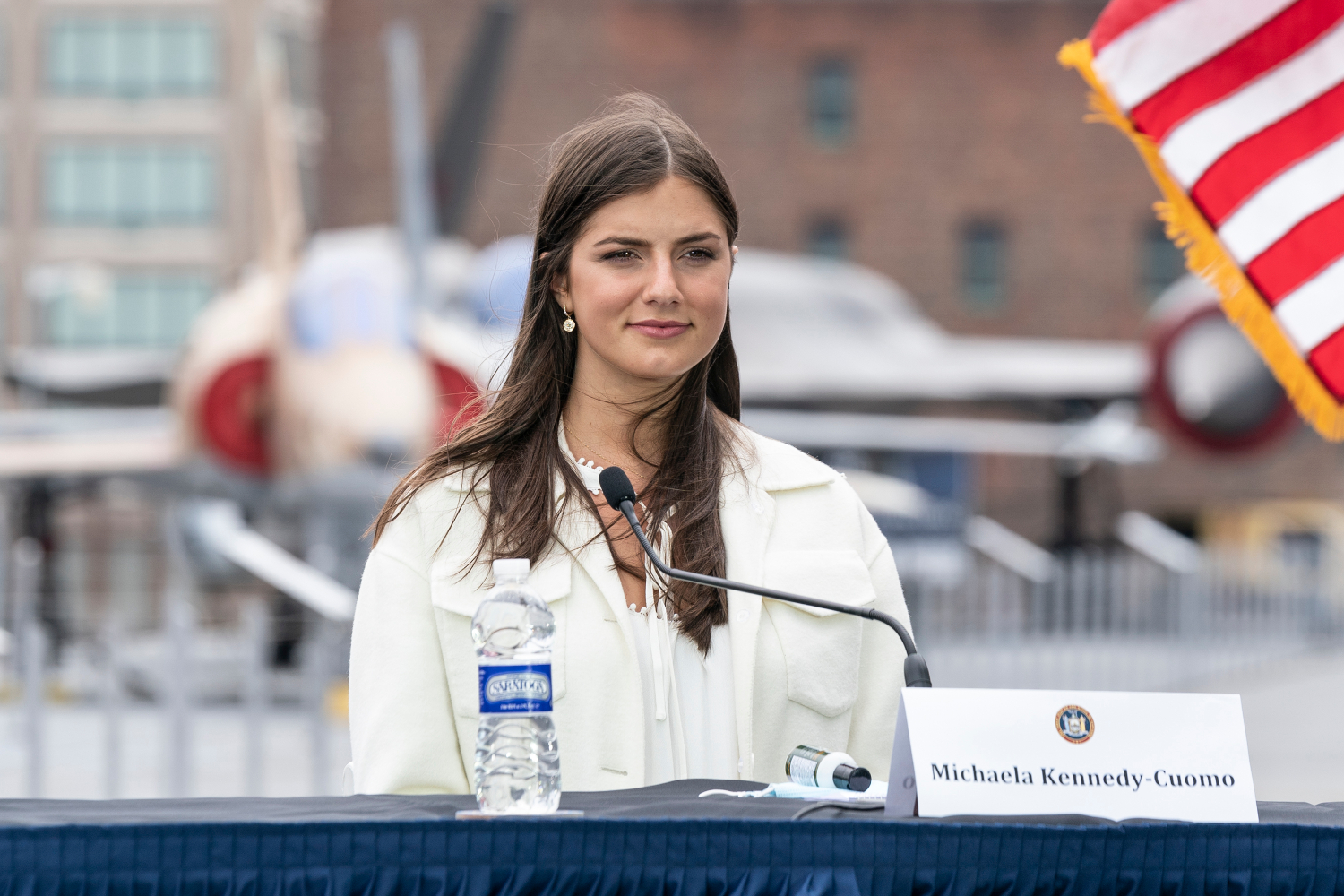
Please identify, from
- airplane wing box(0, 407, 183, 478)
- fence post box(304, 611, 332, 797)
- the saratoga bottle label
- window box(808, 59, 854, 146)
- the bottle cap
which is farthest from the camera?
window box(808, 59, 854, 146)

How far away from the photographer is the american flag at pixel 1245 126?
12.2ft

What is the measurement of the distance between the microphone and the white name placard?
214 mm

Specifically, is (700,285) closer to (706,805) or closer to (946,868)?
(706,805)

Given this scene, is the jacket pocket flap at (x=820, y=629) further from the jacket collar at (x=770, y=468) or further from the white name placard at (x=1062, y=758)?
the white name placard at (x=1062, y=758)

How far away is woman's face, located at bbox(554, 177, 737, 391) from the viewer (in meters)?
2.36

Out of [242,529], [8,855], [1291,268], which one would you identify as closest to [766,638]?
[8,855]

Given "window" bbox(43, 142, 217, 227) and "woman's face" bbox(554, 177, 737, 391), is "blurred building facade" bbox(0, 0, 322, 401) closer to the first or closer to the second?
"window" bbox(43, 142, 217, 227)

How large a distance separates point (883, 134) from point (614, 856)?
3592cm

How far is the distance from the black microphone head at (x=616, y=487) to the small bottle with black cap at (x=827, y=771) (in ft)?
1.29

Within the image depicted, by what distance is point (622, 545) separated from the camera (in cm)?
247

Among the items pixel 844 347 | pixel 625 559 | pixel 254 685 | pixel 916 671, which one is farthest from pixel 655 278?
pixel 844 347

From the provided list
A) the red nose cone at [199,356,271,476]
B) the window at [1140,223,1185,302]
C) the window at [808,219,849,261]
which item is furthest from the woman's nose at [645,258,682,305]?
the window at [1140,223,1185,302]

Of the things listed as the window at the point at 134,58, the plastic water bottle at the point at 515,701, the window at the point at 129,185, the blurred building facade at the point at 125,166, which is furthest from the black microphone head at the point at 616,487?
the window at the point at 134,58

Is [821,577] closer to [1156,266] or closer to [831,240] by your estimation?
[831,240]
